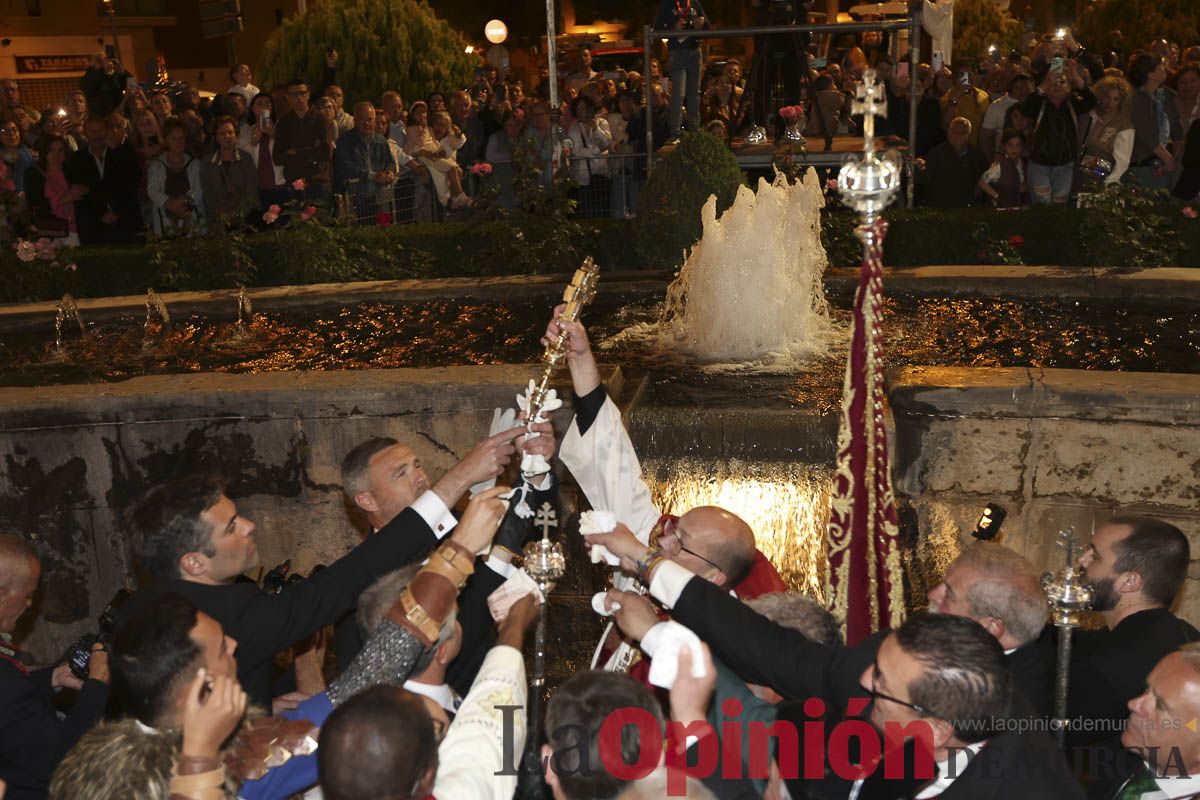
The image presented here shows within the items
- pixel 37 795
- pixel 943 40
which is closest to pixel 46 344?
pixel 37 795

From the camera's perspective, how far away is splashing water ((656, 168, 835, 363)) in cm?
780

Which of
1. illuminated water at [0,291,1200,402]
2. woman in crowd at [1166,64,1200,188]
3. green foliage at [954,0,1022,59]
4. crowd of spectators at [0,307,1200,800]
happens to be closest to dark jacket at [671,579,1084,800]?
crowd of spectators at [0,307,1200,800]

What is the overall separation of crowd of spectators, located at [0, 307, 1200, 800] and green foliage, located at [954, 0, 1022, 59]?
22883 millimetres

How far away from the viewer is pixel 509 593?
11.4ft

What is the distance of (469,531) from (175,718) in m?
0.91

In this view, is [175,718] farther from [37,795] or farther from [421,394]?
[421,394]

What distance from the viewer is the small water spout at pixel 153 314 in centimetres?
855

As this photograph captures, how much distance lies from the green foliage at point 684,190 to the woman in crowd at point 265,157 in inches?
159

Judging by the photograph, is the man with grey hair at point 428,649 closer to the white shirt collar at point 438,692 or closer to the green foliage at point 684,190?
the white shirt collar at point 438,692

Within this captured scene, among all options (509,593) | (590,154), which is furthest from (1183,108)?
(509,593)

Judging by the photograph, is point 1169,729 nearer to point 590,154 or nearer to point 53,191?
point 590,154

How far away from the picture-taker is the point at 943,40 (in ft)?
61.4

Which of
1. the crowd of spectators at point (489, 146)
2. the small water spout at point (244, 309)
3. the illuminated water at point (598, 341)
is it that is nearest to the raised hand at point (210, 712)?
the illuminated water at point (598, 341)

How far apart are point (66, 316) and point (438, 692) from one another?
6484 mm
